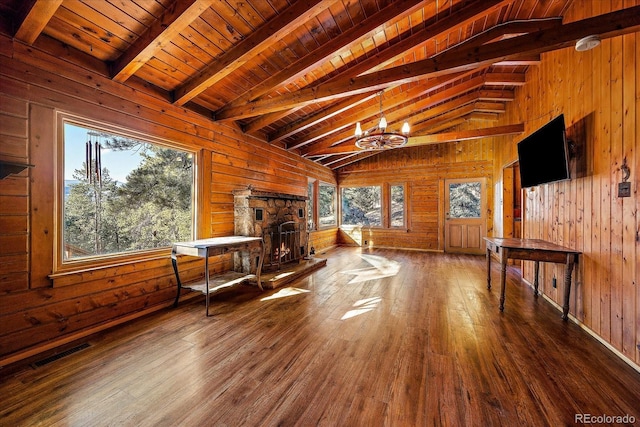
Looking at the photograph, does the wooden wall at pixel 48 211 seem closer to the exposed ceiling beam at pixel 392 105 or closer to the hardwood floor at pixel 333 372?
the hardwood floor at pixel 333 372

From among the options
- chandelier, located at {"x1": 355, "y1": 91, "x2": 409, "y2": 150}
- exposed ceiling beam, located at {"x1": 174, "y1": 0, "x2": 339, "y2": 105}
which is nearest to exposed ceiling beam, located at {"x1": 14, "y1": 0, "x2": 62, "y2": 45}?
exposed ceiling beam, located at {"x1": 174, "y1": 0, "x2": 339, "y2": 105}

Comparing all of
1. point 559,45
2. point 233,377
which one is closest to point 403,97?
point 559,45

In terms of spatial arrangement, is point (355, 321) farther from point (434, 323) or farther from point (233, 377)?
point (233, 377)

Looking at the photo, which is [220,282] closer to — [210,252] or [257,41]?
[210,252]

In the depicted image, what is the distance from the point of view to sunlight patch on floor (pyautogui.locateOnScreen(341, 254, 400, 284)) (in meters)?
4.41

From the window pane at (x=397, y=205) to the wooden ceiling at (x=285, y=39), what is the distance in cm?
382

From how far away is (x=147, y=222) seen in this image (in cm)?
301

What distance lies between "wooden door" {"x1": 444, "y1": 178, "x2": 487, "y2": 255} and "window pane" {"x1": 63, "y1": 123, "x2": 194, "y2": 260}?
654 cm

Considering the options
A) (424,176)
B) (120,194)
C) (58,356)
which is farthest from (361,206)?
(58,356)

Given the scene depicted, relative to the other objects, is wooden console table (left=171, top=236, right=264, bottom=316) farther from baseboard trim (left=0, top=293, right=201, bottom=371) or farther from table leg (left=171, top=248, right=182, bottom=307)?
baseboard trim (left=0, top=293, right=201, bottom=371)

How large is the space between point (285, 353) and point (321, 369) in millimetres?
370

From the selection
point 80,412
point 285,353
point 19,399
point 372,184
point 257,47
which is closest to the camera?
point 80,412

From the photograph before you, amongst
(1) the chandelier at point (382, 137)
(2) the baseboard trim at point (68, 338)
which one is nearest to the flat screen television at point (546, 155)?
(1) the chandelier at point (382, 137)

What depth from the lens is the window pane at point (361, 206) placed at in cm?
800
